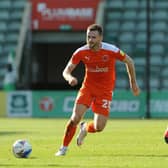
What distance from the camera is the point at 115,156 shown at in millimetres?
13484

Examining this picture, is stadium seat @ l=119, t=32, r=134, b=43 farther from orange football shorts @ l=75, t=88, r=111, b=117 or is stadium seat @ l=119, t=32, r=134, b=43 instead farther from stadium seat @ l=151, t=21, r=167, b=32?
orange football shorts @ l=75, t=88, r=111, b=117

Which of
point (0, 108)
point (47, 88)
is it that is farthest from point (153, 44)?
point (0, 108)

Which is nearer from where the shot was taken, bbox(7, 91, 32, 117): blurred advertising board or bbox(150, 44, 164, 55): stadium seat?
bbox(7, 91, 32, 117): blurred advertising board

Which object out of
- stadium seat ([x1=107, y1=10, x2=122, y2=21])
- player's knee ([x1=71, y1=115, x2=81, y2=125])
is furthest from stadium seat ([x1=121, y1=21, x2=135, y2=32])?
player's knee ([x1=71, y1=115, x2=81, y2=125])

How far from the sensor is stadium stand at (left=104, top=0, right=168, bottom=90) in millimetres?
38625

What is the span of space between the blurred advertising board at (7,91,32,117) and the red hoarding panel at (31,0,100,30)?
583 cm

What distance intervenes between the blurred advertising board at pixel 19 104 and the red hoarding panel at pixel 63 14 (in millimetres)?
5832

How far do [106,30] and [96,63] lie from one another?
26599mm

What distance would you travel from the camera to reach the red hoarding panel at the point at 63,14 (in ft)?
128

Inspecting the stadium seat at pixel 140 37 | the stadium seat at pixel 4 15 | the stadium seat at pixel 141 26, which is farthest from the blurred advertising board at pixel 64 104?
the stadium seat at pixel 4 15

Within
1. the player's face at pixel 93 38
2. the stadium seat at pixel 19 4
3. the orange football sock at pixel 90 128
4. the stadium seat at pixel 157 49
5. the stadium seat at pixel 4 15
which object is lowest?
the stadium seat at pixel 157 49

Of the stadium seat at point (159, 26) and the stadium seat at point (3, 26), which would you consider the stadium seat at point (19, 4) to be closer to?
the stadium seat at point (3, 26)

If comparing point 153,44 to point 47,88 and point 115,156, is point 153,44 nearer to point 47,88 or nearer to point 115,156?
point 47,88

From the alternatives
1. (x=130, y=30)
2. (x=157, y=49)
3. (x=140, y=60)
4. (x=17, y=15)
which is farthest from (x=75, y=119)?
(x=17, y=15)
